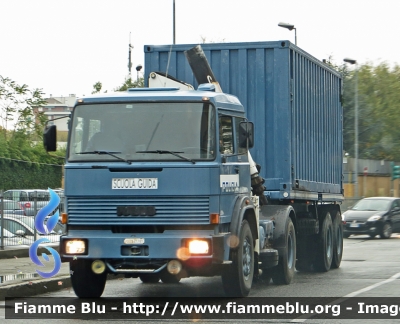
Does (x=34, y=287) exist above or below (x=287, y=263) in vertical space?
below

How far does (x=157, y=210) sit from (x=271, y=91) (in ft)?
14.0

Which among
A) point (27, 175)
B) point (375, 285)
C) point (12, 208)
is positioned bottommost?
point (375, 285)

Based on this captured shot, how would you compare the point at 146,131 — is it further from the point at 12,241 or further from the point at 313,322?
the point at 12,241

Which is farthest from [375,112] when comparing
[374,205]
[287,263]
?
[287,263]

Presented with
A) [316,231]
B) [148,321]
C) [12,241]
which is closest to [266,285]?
[316,231]

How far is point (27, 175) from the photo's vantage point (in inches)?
1861

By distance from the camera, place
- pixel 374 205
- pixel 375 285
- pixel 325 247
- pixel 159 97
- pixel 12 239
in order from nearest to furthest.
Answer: pixel 159 97 → pixel 375 285 → pixel 325 247 → pixel 12 239 → pixel 374 205

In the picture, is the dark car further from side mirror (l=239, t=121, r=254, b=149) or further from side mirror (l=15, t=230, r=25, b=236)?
side mirror (l=239, t=121, r=254, b=149)

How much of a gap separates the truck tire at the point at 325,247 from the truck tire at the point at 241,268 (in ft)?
15.9

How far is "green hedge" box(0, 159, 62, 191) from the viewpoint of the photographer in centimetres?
4547

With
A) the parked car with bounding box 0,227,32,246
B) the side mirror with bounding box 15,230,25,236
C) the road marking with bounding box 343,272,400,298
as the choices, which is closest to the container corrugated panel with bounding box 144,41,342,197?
the road marking with bounding box 343,272,400,298

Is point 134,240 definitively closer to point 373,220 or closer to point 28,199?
point 28,199

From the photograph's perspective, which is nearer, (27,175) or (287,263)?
(287,263)

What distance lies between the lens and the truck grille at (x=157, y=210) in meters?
11.0
